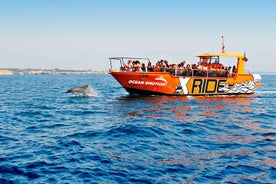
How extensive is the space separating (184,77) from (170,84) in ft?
4.18

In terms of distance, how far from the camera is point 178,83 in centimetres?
2603

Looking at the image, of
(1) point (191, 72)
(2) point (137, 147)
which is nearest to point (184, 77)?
(1) point (191, 72)

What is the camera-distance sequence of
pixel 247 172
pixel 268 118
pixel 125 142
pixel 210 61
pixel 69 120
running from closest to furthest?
pixel 247 172
pixel 125 142
pixel 69 120
pixel 268 118
pixel 210 61

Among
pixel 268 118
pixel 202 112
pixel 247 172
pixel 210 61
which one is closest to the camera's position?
pixel 247 172

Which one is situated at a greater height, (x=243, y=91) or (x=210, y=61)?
(x=210, y=61)

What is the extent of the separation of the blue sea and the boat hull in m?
6.97

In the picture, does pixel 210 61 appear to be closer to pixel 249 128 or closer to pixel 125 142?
pixel 249 128

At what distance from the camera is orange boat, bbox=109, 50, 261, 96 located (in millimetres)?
25391

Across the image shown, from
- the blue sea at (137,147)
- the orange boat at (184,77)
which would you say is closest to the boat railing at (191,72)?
the orange boat at (184,77)

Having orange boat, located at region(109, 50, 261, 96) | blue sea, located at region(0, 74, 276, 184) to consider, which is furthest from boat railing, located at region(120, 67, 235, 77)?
blue sea, located at region(0, 74, 276, 184)

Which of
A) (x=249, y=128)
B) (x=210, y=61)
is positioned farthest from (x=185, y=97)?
(x=249, y=128)

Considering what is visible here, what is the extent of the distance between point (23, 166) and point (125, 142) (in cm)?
381

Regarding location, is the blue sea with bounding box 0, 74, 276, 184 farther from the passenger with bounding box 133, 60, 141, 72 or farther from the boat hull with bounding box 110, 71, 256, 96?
the passenger with bounding box 133, 60, 141, 72

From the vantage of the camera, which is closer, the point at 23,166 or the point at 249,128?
the point at 23,166
